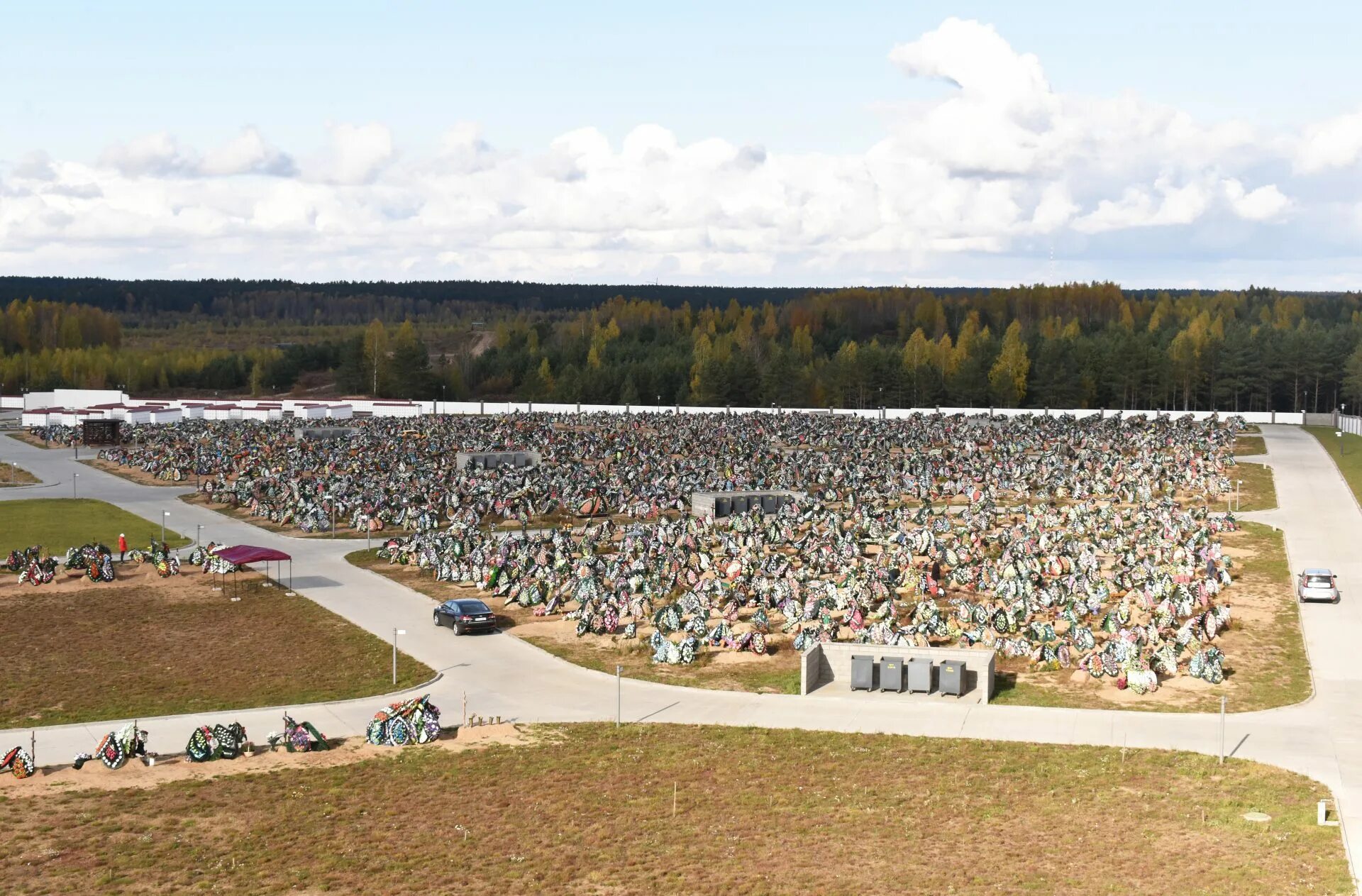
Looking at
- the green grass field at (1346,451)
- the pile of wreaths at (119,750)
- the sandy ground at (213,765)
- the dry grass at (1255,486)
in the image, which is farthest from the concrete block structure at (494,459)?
the pile of wreaths at (119,750)

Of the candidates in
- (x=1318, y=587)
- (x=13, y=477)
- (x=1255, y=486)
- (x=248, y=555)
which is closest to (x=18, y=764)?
(x=248, y=555)

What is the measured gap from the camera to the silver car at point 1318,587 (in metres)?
42.0

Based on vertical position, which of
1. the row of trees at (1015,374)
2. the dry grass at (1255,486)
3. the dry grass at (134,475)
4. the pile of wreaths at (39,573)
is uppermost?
the row of trees at (1015,374)

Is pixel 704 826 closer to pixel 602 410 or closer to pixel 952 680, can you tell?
pixel 952 680

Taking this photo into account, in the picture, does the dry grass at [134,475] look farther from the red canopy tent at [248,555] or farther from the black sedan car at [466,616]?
the black sedan car at [466,616]

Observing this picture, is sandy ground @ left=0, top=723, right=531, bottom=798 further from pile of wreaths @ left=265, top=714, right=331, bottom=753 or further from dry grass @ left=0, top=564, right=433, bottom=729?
dry grass @ left=0, top=564, right=433, bottom=729

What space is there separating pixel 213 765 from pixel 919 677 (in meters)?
15.6

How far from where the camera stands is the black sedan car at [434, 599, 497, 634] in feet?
128

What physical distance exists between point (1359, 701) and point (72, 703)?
29.0m

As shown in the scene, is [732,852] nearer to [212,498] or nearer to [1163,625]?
[1163,625]

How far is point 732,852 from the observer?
868 inches

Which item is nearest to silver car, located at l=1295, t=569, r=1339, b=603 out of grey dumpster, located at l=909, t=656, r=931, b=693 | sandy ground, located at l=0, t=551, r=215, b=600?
grey dumpster, located at l=909, t=656, r=931, b=693

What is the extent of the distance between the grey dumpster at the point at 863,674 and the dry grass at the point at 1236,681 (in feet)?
9.50

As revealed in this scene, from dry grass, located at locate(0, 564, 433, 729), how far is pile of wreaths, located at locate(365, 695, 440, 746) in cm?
396
